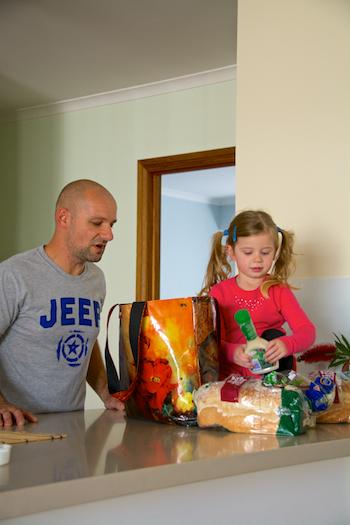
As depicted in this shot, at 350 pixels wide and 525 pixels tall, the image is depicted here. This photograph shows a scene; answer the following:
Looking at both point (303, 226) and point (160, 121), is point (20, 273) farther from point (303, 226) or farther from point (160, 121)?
point (160, 121)

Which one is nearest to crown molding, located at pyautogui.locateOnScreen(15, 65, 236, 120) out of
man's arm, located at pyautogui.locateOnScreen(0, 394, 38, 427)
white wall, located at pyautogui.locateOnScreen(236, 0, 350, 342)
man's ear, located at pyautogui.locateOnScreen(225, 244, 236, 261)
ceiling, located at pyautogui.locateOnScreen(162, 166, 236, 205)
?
ceiling, located at pyautogui.locateOnScreen(162, 166, 236, 205)

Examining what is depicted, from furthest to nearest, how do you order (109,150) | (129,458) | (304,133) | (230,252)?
(109,150), (304,133), (230,252), (129,458)

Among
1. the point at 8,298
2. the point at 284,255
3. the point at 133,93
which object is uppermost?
the point at 133,93

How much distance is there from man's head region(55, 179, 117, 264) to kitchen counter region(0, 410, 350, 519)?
1.73 feet

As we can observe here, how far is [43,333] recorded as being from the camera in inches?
72.1

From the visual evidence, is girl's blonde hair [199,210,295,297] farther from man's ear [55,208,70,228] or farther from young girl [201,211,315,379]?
man's ear [55,208,70,228]

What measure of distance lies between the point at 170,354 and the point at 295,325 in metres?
0.33

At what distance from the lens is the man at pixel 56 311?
182cm

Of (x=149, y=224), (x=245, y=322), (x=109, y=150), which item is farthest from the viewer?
(x=109, y=150)

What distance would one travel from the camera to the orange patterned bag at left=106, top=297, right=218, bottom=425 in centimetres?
142

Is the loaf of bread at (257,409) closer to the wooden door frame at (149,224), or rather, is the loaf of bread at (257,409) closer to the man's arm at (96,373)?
the man's arm at (96,373)

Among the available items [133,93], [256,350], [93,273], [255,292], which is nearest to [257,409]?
[256,350]

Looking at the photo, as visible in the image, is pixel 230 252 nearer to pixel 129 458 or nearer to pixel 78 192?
pixel 78 192

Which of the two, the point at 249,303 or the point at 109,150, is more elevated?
the point at 109,150
